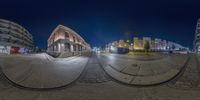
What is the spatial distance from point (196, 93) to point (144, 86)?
1061 millimetres

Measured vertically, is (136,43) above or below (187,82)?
above

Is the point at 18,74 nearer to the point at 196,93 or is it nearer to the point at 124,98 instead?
the point at 124,98

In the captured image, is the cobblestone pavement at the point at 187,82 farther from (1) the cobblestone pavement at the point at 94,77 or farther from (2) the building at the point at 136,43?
(2) the building at the point at 136,43

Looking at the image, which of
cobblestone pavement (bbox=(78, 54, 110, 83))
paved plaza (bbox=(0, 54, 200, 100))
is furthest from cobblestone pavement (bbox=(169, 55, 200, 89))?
cobblestone pavement (bbox=(78, 54, 110, 83))

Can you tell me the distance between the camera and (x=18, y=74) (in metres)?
4.86

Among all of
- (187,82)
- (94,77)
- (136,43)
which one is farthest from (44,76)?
(136,43)

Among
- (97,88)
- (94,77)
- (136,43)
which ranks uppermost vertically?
(136,43)

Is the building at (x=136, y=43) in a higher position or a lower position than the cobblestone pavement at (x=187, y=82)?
higher

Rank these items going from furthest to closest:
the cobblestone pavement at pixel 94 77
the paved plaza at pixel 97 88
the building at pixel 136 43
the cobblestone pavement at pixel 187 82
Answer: the building at pixel 136 43 → the cobblestone pavement at pixel 94 77 → the cobblestone pavement at pixel 187 82 → the paved plaza at pixel 97 88

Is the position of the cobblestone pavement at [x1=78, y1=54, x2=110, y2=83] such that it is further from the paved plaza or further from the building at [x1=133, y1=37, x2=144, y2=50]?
the building at [x1=133, y1=37, x2=144, y2=50]

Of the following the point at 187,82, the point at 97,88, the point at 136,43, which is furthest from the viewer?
the point at 136,43

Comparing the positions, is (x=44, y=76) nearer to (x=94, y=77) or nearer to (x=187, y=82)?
(x=94, y=77)

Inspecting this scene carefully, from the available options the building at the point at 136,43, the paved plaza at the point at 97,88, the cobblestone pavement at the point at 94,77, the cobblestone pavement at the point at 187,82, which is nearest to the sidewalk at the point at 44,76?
the paved plaza at the point at 97,88

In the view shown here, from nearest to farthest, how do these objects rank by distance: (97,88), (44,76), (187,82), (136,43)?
(97,88) → (187,82) → (44,76) → (136,43)
